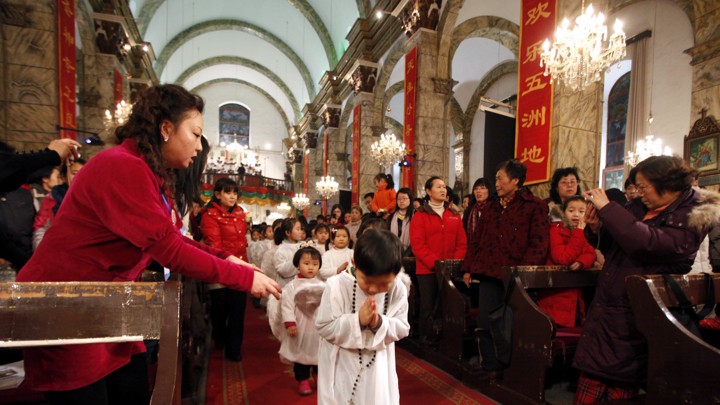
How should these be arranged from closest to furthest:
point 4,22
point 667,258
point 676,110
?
point 667,258 < point 4,22 < point 676,110

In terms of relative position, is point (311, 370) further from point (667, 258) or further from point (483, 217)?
point (667, 258)

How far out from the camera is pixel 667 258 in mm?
2193

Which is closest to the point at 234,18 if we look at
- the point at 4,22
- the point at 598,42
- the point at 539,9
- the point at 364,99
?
the point at 364,99

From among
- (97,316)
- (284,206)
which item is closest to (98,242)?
(97,316)

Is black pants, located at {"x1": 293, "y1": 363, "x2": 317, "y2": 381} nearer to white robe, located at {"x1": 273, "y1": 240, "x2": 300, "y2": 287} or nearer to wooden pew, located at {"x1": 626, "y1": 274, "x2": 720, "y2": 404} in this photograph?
Answer: white robe, located at {"x1": 273, "y1": 240, "x2": 300, "y2": 287}

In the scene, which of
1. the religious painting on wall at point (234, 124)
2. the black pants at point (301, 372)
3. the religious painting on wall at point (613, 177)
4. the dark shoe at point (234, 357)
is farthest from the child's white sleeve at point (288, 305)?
the religious painting on wall at point (234, 124)

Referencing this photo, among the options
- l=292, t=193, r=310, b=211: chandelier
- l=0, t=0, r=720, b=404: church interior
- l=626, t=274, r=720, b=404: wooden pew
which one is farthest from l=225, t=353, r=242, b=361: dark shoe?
l=292, t=193, r=310, b=211: chandelier

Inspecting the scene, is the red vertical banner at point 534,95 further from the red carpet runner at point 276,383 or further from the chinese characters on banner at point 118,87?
the chinese characters on banner at point 118,87

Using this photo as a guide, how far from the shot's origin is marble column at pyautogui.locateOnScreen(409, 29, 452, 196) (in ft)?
31.2

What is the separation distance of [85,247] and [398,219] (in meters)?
4.39

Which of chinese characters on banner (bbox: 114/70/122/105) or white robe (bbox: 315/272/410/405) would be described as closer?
white robe (bbox: 315/272/410/405)

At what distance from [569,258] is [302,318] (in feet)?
8.05

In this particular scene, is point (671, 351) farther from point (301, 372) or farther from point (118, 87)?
point (118, 87)

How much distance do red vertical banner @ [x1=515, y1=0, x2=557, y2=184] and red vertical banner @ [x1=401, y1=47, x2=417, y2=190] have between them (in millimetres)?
3597
